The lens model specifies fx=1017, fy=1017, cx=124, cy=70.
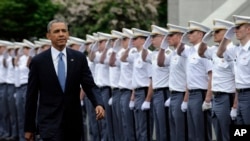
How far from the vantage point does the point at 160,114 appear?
1569 cm

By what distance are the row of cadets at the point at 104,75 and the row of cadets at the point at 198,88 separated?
3728mm

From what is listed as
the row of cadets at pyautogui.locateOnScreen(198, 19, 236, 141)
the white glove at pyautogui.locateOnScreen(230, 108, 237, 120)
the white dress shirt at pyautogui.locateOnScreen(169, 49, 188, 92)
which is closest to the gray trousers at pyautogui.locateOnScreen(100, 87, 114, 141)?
the white dress shirt at pyautogui.locateOnScreen(169, 49, 188, 92)

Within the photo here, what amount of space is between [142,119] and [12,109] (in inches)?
260

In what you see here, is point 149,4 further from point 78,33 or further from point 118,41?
point 118,41

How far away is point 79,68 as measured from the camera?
11250 millimetres

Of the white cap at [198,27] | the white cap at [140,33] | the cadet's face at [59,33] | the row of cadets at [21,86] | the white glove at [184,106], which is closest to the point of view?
the cadet's face at [59,33]

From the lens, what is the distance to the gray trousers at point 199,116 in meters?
14.4

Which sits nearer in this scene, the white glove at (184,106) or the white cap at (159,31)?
the white glove at (184,106)

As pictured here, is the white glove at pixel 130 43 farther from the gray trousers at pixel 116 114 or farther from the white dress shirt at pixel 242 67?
the white dress shirt at pixel 242 67

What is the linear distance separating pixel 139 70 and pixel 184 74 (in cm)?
168

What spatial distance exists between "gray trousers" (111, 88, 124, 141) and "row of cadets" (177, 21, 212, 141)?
10.4 feet

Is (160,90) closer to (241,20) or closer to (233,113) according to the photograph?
(233,113)

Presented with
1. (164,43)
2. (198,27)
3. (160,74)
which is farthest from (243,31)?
(160,74)

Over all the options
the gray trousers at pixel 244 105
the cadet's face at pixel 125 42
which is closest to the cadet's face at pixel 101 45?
the cadet's face at pixel 125 42
